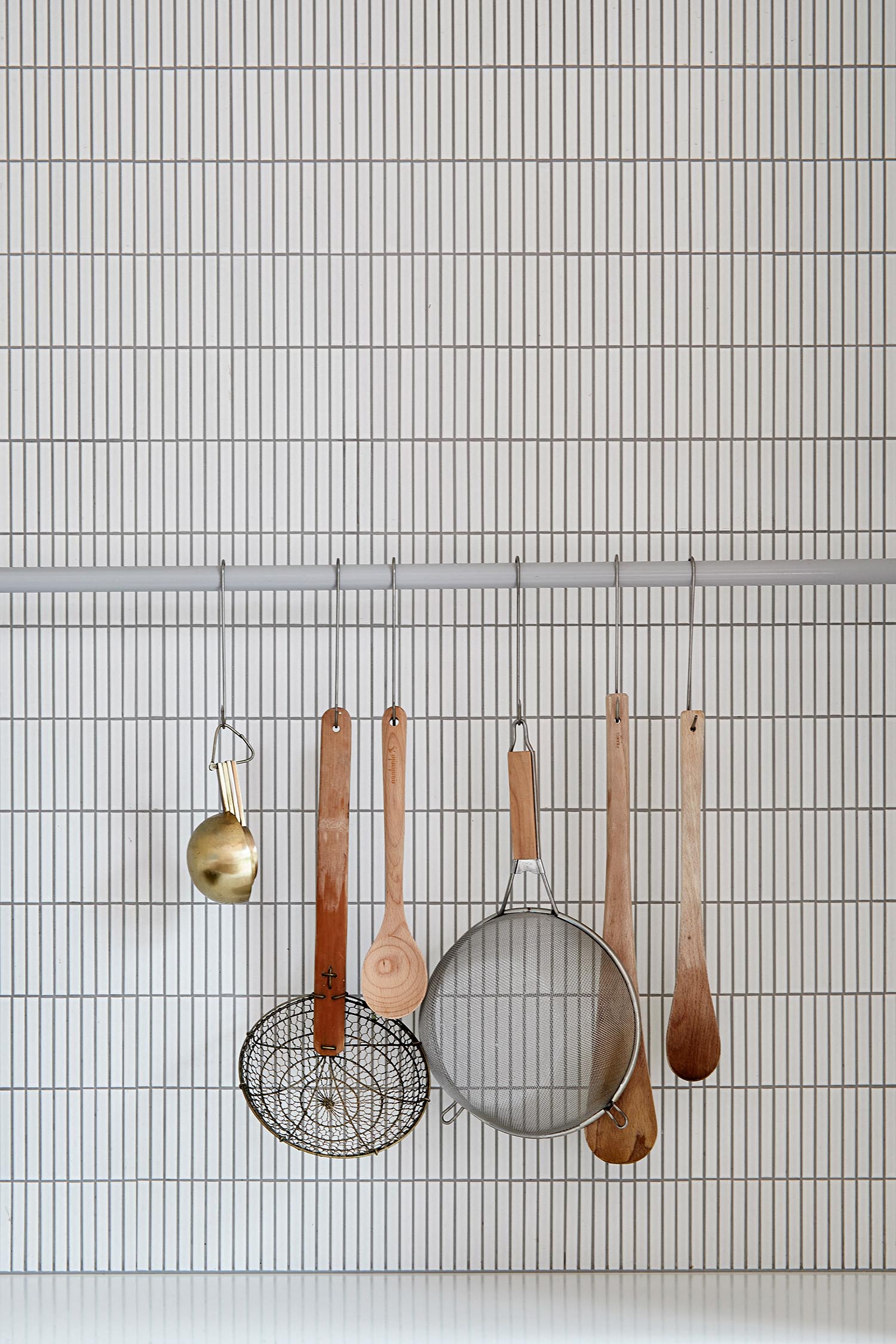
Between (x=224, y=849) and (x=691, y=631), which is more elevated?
(x=691, y=631)

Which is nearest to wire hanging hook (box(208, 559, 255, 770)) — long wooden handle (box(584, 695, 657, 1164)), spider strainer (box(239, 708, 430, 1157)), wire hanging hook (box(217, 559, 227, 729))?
wire hanging hook (box(217, 559, 227, 729))

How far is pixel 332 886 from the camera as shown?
3.54ft

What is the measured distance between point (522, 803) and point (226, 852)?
0.30m

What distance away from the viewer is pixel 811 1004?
3.83ft

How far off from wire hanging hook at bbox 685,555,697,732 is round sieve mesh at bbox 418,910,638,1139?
25 centimetres

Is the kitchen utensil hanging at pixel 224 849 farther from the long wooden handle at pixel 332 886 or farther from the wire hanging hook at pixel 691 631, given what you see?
the wire hanging hook at pixel 691 631

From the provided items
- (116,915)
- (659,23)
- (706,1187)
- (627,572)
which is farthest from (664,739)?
(659,23)

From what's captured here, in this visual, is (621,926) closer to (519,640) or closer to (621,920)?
(621,920)

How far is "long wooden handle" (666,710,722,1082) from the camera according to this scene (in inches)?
43.3

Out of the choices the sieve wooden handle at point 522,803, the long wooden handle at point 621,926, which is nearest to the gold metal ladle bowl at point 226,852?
the sieve wooden handle at point 522,803

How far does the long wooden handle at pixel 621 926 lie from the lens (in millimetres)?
1091

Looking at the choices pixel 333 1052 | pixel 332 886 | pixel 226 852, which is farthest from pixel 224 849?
pixel 333 1052

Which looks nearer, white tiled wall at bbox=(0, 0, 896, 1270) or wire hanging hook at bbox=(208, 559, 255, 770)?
wire hanging hook at bbox=(208, 559, 255, 770)

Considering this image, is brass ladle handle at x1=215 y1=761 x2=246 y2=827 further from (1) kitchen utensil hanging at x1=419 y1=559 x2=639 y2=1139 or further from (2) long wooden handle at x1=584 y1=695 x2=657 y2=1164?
(2) long wooden handle at x1=584 y1=695 x2=657 y2=1164
